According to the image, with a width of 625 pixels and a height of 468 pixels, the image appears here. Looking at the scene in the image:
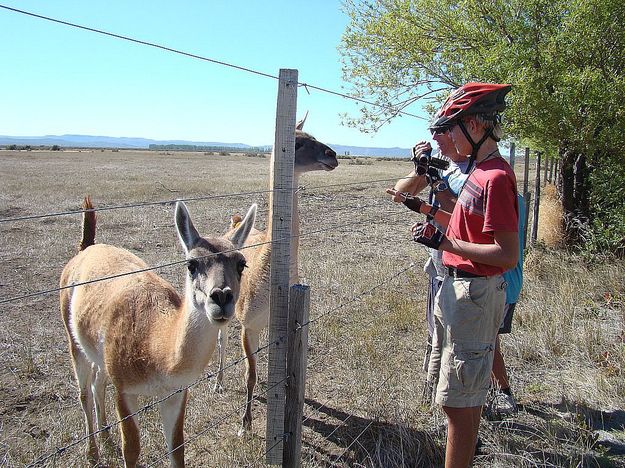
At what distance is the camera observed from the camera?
3.29 metres

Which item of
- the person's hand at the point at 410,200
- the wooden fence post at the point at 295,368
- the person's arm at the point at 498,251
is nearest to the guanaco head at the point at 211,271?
the wooden fence post at the point at 295,368

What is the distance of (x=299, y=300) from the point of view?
289 centimetres

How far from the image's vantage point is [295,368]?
2.98 meters

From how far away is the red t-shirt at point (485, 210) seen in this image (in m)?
2.36

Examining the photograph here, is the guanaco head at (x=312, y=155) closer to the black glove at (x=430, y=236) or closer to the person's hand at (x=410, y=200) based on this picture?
the person's hand at (x=410, y=200)

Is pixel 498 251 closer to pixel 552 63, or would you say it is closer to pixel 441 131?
pixel 441 131

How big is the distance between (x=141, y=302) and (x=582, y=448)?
3277 mm

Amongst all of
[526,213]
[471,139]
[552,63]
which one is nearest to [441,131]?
[471,139]

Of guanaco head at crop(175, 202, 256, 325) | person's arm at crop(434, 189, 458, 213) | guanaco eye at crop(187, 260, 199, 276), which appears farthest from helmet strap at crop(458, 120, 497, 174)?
guanaco eye at crop(187, 260, 199, 276)

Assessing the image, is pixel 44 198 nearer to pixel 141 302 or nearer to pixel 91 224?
pixel 91 224

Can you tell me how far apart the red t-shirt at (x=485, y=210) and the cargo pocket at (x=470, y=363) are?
389 mm

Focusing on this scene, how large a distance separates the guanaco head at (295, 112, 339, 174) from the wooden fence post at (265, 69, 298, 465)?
99.6 inches

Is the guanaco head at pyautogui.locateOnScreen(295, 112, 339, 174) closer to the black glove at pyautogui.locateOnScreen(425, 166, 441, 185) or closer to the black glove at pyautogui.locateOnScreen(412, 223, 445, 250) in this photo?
the black glove at pyautogui.locateOnScreen(425, 166, 441, 185)

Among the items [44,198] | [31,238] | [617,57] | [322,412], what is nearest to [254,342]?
[322,412]
